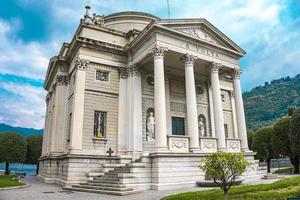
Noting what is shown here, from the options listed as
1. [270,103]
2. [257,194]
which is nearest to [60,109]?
[257,194]

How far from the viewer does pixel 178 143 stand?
17.0 meters

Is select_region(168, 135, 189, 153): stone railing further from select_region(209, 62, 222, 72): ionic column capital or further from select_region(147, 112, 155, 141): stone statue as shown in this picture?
select_region(209, 62, 222, 72): ionic column capital

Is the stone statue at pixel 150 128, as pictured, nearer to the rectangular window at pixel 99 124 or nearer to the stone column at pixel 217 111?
the rectangular window at pixel 99 124

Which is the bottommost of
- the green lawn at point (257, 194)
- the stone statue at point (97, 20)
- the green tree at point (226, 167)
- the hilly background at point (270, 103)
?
the green lawn at point (257, 194)

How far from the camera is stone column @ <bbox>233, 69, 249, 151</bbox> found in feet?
67.7

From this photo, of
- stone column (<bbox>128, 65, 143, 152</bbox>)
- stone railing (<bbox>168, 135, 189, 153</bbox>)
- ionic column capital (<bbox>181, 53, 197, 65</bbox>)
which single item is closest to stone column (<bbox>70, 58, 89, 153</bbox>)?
stone column (<bbox>128, 65, 143, 152</bbox>)

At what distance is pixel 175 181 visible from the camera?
15.3 metres

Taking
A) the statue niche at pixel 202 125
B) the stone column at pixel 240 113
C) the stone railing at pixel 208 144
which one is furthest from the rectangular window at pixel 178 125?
the stone column at pixel 240 113

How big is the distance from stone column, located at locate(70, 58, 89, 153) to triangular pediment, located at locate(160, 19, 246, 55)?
6747mm

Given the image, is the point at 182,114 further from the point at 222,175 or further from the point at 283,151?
the point at 283,151

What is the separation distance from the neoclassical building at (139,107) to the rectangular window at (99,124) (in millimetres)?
75

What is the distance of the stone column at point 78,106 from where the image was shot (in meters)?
18.3

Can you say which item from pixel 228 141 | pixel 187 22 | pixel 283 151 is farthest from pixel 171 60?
pixel 283 151

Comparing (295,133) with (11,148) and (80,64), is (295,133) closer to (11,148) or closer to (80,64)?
(80,64)
